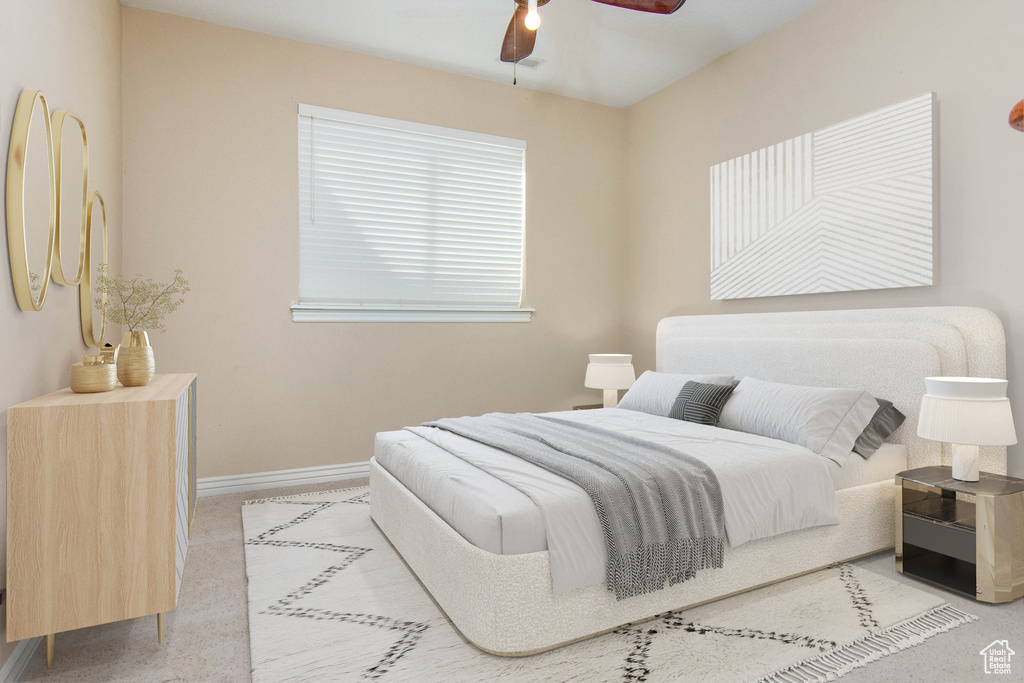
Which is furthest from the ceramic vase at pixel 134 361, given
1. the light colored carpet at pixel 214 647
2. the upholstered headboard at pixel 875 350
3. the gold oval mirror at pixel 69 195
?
the upholstered headboard at pixel 875 350

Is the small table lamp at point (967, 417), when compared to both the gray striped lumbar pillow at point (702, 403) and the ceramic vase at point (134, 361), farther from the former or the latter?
the ceramic vase at point (134, 361)

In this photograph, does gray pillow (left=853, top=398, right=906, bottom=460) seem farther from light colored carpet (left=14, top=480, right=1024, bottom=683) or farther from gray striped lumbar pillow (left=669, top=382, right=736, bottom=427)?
gray striped lumbar pillow (left=669, top=382, right=736, bottom=427)

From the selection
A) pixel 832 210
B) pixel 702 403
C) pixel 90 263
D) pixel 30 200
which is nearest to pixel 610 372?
pixel 702 403

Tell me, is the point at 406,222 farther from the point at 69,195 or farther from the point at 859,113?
the point at 859,113

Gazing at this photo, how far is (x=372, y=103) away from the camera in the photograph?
13.6 ft

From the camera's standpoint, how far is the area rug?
1777mm

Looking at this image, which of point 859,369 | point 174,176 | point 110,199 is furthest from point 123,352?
point 859,369

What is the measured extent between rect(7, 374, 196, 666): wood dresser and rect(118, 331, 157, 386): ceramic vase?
11.2 inches

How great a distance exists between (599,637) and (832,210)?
269 centimetres

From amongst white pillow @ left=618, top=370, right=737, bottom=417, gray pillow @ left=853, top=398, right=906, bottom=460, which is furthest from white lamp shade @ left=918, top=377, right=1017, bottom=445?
white pillow @ left=618, top=370, right=737, bottom=417

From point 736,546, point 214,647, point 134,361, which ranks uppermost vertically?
point 134,361

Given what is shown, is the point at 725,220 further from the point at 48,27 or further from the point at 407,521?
the point at 48,27

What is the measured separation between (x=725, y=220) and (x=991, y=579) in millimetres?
2556

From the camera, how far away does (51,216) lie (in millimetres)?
2123
